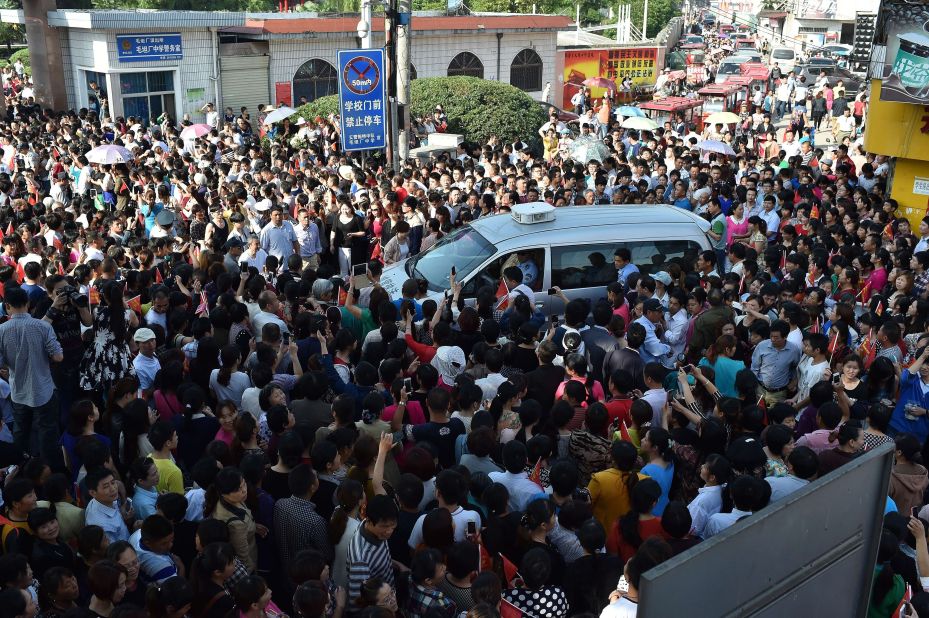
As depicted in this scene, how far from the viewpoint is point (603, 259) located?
30.7 ft

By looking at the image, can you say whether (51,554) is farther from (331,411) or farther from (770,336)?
(770,336)

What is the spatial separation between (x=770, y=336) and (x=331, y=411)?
3541 millimetres

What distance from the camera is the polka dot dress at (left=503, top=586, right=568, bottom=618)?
426 cm

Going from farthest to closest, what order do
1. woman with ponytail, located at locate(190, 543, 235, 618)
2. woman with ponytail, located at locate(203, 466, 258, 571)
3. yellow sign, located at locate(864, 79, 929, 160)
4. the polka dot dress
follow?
1. yellow sign, located at locate(864, 79, 929, 160)
2. woman with ponytail, located at locate(203, 466, 258, 571)
3. the polka dot dress
4. woman with ponytail, located at locate(190, 543, 235, 618)

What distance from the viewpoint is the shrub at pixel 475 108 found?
69.3 ft

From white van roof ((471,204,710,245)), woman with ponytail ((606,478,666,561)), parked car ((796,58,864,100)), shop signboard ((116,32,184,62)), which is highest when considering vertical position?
shop signboard ((116,32,184,62))

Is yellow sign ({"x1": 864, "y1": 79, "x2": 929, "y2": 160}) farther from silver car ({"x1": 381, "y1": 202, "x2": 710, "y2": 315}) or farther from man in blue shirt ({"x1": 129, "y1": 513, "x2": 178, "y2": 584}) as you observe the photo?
man in blue shirt ({"x1": 129, "y1": 513, "x2": 178, "y2": 584})

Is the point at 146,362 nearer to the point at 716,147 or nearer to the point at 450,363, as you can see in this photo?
the point at 450,363

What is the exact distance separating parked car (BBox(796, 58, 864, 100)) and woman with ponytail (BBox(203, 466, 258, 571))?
3262 cm

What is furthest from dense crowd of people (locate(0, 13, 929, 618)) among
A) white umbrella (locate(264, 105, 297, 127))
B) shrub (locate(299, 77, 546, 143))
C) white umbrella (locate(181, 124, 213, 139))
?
shrub (locate(299, 77, 546, 143))

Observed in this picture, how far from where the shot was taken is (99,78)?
2331 centimetres

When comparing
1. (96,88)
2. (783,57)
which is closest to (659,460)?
(96,88)

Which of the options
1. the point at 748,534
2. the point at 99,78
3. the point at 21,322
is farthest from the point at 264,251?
the point at 99,78

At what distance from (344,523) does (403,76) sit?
11.3 meters
